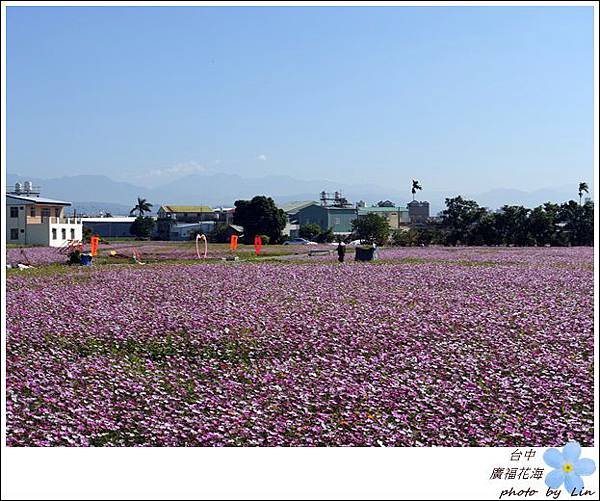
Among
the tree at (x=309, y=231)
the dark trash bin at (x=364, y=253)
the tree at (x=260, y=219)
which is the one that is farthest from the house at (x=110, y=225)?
the dark trash bin at (x=364, y=253)

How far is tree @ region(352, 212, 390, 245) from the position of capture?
37.0m

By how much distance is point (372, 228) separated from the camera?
37.1 m

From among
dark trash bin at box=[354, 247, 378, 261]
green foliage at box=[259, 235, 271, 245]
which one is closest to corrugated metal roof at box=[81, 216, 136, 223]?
green foliage at box=[259, 235, 271, 245]

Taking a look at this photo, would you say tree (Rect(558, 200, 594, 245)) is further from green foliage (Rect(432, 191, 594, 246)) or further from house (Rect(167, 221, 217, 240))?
house (Rect(167, 221, 217, 240))

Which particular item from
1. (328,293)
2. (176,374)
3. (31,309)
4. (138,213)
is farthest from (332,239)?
(176,374)

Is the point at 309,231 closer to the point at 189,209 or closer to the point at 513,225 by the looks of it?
the point at 189,209

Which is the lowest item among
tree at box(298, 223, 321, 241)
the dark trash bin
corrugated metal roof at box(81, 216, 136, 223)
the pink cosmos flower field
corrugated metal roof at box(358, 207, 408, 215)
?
the pink cosmos flower field

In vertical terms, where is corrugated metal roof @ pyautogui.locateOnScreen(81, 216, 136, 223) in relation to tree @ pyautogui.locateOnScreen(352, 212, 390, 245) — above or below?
above

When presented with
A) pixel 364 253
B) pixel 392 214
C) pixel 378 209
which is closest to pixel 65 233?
pixel 364 253

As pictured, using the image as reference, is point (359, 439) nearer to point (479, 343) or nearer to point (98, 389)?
point (98, 389)

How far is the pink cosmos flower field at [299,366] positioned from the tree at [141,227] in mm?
27777

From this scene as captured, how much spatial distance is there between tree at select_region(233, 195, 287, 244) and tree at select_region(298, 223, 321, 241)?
1850 mm

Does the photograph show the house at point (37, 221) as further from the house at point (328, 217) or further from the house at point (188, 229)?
the house at point (328, 217)

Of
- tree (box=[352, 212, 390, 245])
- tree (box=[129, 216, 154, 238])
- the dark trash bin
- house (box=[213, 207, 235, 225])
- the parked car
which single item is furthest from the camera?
tree (box=[129, 216, 154, 238])
